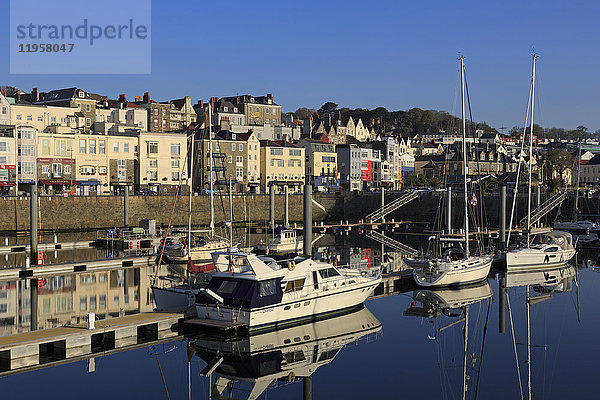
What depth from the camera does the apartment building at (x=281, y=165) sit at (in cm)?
9800

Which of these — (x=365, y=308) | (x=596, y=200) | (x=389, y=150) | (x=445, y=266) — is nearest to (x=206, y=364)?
(x=365, y=308)

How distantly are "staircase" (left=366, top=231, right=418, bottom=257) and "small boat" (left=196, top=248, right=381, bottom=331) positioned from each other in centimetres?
2107

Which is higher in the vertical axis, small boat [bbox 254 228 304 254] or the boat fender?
small boat [bbox 254 228 304 254]

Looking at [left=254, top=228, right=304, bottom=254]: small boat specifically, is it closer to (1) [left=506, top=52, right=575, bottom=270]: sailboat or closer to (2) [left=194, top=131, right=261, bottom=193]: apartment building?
(1) [left=506, top=52, right=575, bottom=270]: sailboat

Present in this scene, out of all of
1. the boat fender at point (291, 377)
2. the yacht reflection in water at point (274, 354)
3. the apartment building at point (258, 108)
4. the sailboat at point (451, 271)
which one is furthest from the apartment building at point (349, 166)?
the boat fender at point (291, 377)

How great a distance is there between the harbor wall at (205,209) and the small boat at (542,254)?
20.7 metres

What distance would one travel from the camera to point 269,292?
25469 millimetres

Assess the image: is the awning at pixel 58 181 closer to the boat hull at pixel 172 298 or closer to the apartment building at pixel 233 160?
the apartment building at pixel 233 160

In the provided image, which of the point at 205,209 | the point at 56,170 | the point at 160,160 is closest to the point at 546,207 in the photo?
the point at 205,209

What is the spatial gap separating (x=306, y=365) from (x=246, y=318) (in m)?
3.30

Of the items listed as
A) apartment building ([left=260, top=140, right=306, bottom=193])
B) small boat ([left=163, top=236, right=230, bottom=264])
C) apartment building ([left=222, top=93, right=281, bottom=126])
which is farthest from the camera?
apartment building ([left=222, top=93, right=281, bottom=126])

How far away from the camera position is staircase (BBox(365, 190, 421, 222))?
78.2 meters

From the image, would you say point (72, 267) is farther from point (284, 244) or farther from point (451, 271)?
point (451, 271)

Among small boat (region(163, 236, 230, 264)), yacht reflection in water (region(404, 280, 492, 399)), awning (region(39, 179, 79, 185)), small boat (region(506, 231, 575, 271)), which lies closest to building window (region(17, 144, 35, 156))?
awning (region(39, 179, 79, 185))
